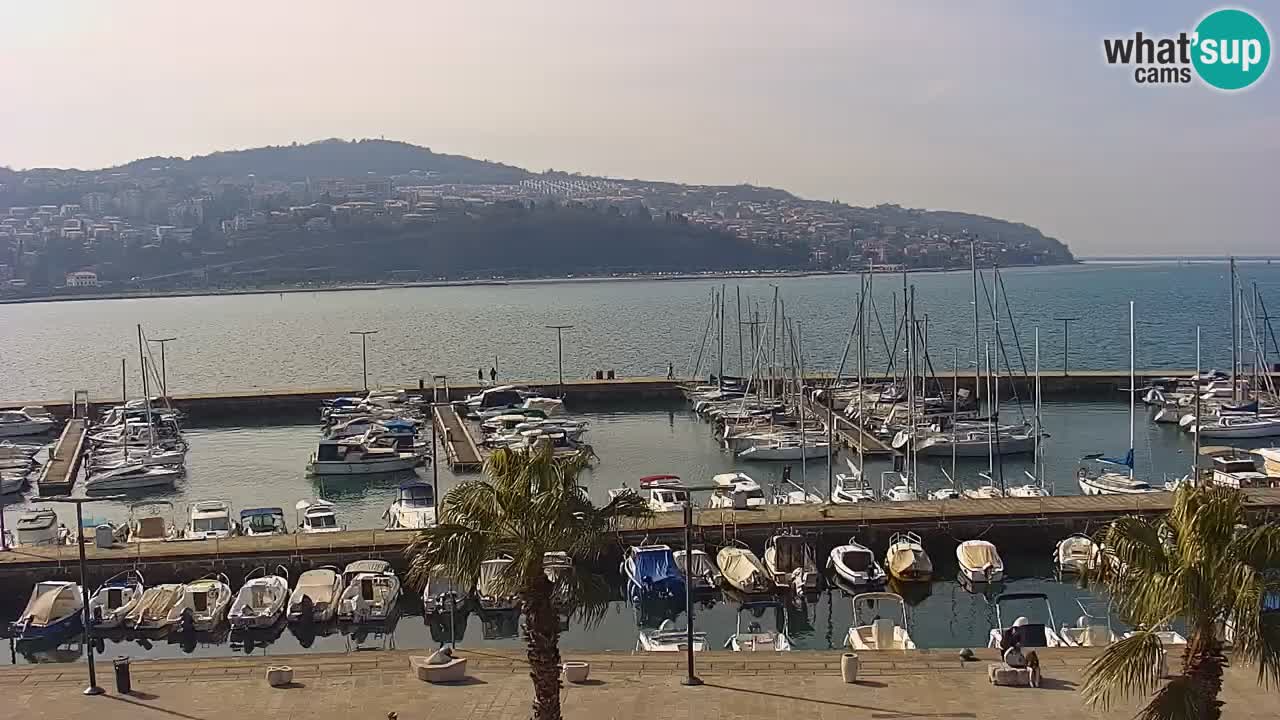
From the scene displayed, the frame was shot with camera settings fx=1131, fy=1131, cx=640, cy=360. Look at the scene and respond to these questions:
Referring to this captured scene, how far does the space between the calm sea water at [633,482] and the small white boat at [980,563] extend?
406 millimetres

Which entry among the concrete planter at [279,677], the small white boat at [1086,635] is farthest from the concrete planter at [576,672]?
the small white boat at [1086,635]

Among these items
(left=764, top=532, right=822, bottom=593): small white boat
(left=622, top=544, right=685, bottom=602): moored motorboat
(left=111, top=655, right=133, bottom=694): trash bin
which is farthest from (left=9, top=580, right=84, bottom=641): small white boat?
(left=764, top=532, right=822, bottom=593): small white boat

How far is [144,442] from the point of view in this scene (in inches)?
1699

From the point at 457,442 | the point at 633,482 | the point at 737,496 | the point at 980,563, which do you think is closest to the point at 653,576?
the point at 737,496

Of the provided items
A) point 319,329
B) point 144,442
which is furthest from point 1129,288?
point 144,442

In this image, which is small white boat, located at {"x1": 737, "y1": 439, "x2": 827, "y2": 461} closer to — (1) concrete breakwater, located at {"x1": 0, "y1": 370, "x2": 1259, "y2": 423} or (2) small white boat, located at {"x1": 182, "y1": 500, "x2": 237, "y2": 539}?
(1) concrete breakwater, located at {"x1": 0, "y1": 370, "x2": 1259, "y2": 423}

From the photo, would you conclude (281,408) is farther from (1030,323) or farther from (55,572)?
(1030,323)

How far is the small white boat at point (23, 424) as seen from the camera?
1902 inches

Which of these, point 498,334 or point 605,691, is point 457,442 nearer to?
point 605,691

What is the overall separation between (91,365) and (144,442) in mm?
54706

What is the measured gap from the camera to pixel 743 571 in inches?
946

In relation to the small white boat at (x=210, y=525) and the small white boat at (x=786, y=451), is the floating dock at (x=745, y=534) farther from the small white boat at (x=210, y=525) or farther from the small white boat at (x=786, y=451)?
the small white boat at (x=786, y=451)

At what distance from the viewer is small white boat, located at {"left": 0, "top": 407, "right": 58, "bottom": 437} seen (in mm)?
48312

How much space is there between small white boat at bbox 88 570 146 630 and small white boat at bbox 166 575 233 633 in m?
0.92
